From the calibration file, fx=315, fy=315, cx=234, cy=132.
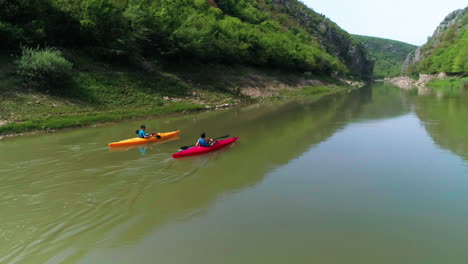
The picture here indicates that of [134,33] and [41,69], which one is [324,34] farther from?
[41,69]

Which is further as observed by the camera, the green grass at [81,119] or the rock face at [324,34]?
the rock face at [324,34]

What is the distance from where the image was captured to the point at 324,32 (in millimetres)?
133375

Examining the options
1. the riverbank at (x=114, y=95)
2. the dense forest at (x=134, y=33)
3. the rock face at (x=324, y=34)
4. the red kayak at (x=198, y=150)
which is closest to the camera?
the red kayak at (x=198, y=150)

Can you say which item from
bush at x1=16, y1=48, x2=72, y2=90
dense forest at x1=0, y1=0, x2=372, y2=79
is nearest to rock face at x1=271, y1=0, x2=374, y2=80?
dense forest at x1=0, y1=0, x2=372, y2=79

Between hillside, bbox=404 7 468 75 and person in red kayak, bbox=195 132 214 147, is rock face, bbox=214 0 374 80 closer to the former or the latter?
hillside, bbox=404 7 468 75

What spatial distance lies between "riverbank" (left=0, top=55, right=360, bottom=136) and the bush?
0.73 meters

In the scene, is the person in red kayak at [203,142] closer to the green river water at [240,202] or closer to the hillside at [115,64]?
the green river water at [240,202]

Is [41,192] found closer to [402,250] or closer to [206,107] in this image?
[402,250]

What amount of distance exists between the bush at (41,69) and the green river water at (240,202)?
25.4 feet

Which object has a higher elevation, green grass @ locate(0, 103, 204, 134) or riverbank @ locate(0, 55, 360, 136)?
riverbank @ locate(0, 55, 360, 136)

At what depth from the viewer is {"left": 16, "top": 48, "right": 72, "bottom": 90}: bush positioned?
78.1ft

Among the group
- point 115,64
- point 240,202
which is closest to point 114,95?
point 115,64

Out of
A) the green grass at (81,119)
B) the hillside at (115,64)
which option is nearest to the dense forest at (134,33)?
the hillside at (115,64)

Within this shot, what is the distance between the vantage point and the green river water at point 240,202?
695 centimetres
